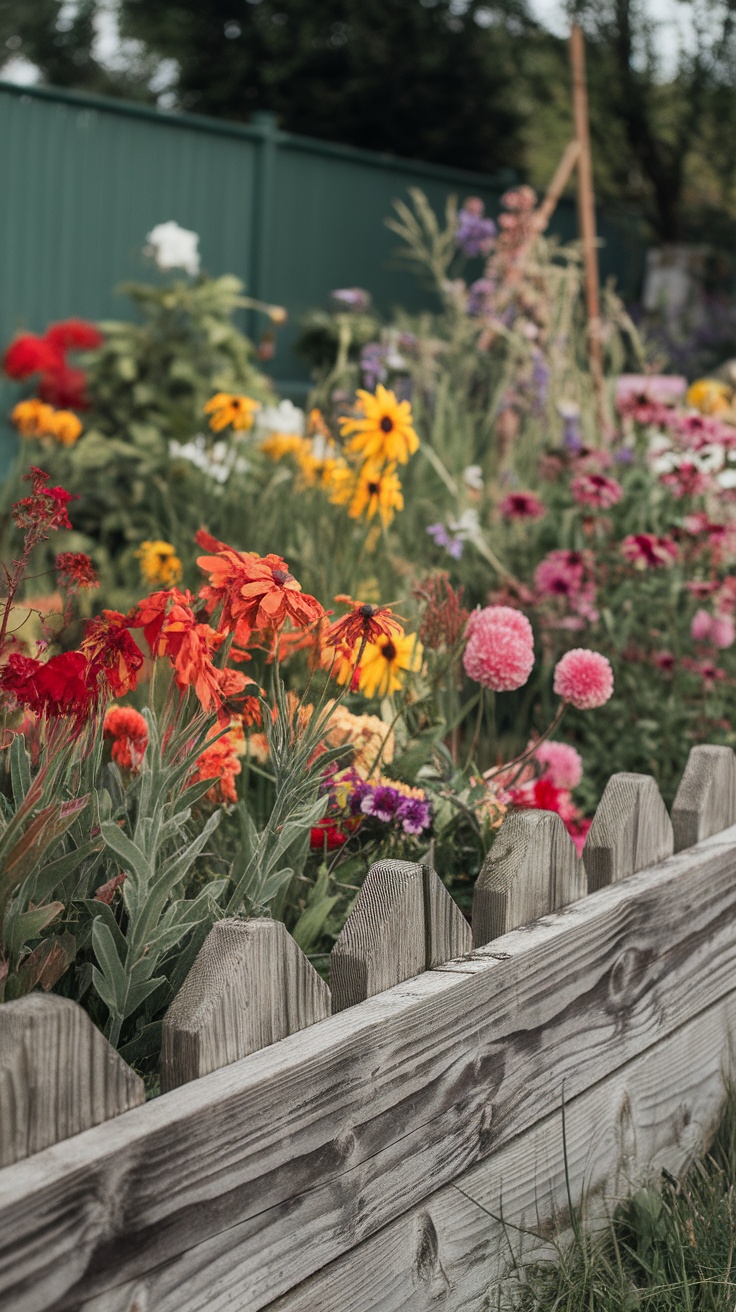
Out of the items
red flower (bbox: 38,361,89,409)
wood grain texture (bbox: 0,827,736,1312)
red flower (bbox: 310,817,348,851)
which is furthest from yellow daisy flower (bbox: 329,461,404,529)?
red flower (bbox: 38,361,89,409)

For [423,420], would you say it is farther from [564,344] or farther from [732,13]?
[732,13]

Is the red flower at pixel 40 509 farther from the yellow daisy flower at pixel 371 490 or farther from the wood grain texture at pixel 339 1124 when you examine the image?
the yellow daisy flower at pixel 371 490

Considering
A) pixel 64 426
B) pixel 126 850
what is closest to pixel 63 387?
pixel 64 426

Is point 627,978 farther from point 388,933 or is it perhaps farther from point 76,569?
point 76,569

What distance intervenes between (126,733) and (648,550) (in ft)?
4.08

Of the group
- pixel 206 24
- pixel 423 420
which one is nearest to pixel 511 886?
pixel 423 420

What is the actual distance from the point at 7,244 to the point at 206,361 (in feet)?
8.69

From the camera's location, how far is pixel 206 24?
1501cm

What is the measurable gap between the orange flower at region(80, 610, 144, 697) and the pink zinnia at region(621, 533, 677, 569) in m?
1.42

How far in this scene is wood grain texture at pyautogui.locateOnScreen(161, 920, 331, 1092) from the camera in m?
1.01

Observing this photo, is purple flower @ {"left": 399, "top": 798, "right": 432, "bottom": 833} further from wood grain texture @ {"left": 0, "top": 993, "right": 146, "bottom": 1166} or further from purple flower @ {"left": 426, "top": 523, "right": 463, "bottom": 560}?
purple flower @ {"left": 426, "top": 523, "right": 463, "bottom": 560}

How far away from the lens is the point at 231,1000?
1033 mm

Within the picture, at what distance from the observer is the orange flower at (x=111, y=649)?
120cm

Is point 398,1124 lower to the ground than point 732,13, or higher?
lower
